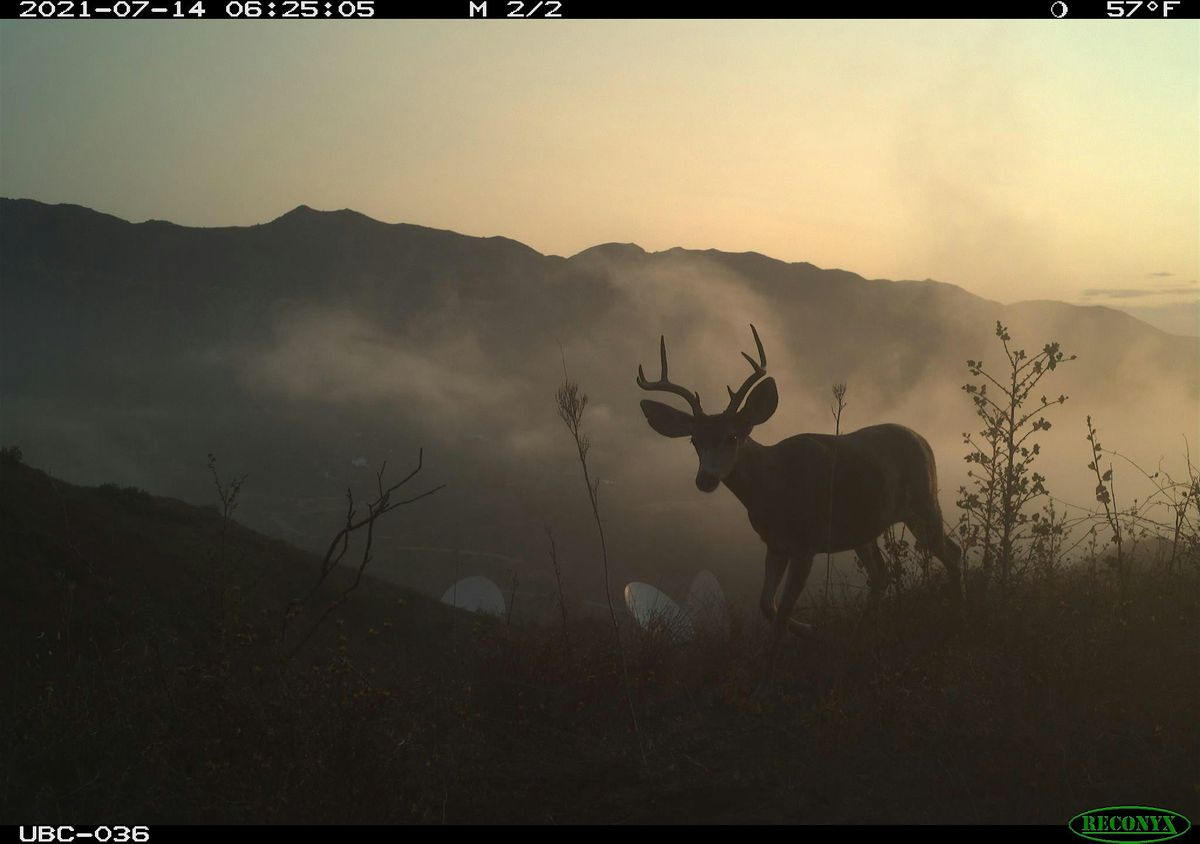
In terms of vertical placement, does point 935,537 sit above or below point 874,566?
above

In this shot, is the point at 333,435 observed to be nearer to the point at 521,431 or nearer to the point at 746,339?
the point at 521,431

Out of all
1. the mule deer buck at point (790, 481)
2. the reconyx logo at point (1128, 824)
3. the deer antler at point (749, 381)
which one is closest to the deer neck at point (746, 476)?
the mule deer buck at point (790, 481)

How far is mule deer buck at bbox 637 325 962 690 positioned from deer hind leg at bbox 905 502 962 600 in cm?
3

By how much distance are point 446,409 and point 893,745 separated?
589 ft

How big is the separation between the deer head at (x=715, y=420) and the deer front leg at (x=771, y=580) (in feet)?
2.68

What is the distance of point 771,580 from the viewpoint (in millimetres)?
8539

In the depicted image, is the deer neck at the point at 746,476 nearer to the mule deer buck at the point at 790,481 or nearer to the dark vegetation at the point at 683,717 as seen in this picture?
the mule deer buck at the point at 790,481

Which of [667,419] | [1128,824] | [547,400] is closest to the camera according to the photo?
[1128,824]

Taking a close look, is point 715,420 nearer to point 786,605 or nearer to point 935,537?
point 786,605

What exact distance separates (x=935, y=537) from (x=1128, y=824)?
4072 mm

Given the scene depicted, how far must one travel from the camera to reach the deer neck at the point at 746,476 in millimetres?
8578

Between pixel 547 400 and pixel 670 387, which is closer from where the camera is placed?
pixel 670 387

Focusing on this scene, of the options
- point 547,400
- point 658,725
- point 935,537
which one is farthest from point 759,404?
point 547,400
